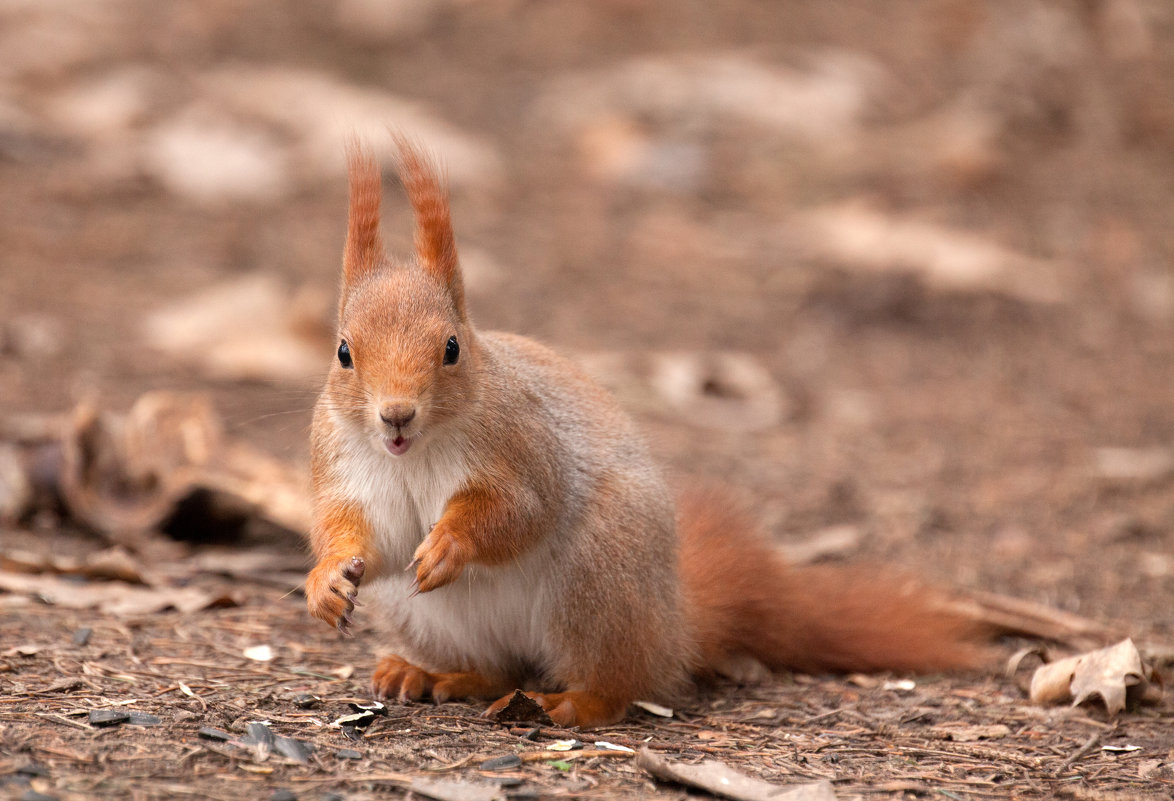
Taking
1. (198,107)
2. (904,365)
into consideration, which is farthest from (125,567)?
(198,107)

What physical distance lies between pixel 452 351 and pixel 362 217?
1.26 feet

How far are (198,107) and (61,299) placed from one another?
7.47 feet

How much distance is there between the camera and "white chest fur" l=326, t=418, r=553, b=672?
2492mm

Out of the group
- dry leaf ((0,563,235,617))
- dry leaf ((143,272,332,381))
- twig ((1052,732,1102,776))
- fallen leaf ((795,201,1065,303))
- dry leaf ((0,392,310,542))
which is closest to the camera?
twig ((1052,732,1102,776))

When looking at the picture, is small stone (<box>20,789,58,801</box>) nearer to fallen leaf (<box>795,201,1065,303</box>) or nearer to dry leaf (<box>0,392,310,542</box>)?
dry leaf (<box>0,392,310,542</box>)

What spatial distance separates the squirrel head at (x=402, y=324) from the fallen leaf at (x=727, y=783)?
752 millimetres

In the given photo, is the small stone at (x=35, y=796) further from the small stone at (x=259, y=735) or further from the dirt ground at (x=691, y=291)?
the small stone at (x=259, y=735)

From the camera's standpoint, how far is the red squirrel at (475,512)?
2.40 m

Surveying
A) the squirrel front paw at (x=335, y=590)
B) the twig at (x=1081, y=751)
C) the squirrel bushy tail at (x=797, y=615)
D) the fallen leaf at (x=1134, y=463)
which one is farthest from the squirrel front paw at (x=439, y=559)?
the fallen leaf at (x=1134, y=463)

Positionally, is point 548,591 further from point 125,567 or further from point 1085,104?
point 1085,104

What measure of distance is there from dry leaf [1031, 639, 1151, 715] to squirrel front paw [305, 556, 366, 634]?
156 centimetres

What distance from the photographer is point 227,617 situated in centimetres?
320

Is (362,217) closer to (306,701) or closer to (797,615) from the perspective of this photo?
(306,701)

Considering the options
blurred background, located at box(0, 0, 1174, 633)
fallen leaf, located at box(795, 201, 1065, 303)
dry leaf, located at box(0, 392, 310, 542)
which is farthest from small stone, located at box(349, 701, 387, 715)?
fallen leaf, located at box(795, 201, 1065, 303)
